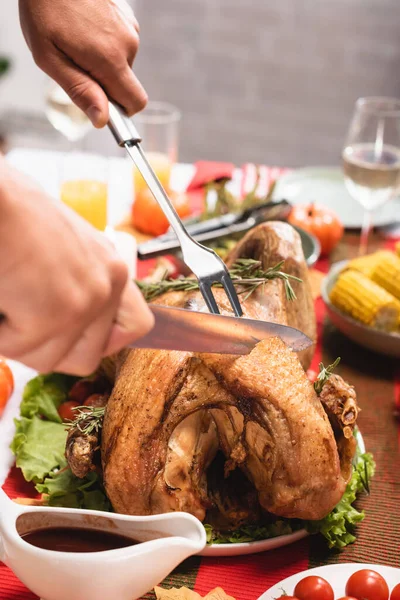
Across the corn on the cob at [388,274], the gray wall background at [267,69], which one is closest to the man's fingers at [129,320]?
the corn on the cob at [388,274]

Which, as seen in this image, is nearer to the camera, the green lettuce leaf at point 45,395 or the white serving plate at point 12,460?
the white serving plate at point 12,460

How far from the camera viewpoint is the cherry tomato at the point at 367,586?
3.69 ft

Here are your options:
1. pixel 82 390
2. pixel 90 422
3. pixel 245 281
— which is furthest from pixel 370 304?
pixel 90 422

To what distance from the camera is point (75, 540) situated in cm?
108

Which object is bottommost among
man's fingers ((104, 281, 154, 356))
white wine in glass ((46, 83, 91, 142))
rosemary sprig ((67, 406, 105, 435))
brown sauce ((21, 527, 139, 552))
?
brown sauce ((21, 527, 139, 552))

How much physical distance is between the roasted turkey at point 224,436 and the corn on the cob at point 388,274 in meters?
0.75

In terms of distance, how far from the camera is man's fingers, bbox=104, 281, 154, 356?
0.76 meters

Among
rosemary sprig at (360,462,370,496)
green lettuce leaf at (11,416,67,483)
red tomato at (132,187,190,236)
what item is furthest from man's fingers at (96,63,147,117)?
rosemary sprig at (360,462,370,496)

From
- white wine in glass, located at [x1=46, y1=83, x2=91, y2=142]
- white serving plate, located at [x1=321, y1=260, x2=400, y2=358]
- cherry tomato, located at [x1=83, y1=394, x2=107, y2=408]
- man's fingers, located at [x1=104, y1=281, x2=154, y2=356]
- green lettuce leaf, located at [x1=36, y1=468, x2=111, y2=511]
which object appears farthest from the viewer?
white wine in glass, located at [x1=46, y1=83, x2=91, y2=142]

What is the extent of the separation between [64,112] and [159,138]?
0.40 metres

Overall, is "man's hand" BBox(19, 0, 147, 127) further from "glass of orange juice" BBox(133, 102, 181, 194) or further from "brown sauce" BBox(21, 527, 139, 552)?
"glass of orange juice" BBox(133, 102, 181, 194)

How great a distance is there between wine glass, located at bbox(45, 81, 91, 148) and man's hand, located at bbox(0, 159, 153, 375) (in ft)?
6.70

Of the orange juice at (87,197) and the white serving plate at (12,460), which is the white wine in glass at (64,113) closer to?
the orange juice at (87,197)

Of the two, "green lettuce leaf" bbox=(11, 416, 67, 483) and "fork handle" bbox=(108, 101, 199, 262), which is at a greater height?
"fork handle" bbox=(108, 101, 199, 262)
